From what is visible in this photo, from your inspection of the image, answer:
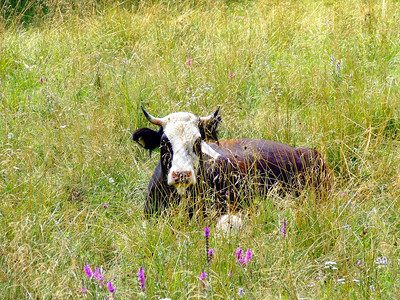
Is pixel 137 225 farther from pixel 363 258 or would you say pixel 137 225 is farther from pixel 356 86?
pixel 356 86

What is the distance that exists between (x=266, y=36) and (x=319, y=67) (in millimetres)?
1130

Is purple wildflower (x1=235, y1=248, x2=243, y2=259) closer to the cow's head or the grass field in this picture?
the grass field

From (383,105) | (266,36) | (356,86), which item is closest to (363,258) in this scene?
(383,105)

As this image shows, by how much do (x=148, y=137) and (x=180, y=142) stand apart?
443 millimetres

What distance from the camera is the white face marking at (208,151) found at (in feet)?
17.3

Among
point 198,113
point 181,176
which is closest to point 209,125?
point 181,176

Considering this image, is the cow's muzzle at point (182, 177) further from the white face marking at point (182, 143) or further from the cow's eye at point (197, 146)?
the cow's eye at point (197, 146)

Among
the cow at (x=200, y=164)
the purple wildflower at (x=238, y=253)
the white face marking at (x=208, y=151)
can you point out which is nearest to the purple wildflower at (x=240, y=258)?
the purple wildflower at (x=238, y=253)

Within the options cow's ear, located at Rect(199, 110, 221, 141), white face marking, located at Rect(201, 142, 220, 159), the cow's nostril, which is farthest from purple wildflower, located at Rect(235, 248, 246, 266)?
white face marking, located at Rect(201, 142, 220, 159)

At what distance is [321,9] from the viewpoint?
8836 mm

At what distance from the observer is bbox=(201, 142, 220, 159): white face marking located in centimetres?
529

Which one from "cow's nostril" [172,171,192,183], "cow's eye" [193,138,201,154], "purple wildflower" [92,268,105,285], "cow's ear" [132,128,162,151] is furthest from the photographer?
"cow's ear" [132,128,162,151]

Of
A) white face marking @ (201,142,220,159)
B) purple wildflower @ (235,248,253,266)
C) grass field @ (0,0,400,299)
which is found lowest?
white face marking @ (201,142,220,159)

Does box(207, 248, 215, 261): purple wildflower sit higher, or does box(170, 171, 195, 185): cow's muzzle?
box(207, 248, 215, 261): purple wildflower
